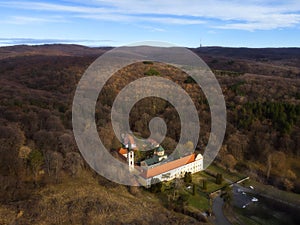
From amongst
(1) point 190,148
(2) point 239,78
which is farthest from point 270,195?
(2) point 239,78

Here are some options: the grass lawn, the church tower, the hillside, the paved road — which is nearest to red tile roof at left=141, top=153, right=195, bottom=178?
the church tower

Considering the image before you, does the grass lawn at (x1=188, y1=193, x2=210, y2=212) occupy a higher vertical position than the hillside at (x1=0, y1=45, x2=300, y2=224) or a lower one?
lower

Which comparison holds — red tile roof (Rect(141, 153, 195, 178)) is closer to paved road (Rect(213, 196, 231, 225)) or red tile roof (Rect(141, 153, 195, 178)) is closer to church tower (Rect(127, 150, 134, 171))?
church tower (Rect(127, 150, 134, 171))

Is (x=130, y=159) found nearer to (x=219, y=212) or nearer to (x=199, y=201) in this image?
(x=199, y=201)

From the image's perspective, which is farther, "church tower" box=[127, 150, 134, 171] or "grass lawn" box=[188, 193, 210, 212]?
"church tower" box=[127, 150, 134, 171]

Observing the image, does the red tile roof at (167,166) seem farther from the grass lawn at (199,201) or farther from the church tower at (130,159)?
the grass lawn at (199,201)

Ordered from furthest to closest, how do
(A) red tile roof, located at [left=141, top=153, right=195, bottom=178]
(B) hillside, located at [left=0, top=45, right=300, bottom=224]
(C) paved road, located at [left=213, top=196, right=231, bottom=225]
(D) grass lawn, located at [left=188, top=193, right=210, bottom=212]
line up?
(A) red tile roof, located at [left=141, top=153, right=195, bottom=178] < (D) grass lawn, located at [left=188, top=193, right=210, bottom=212] < (C) paved road, located at [left=213, top=196, right=231, bottom=225] < (B) hillside, located at [left=0, top=45, right=300, bottom=224]

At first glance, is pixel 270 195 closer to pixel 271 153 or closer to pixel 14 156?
pixel 271 153

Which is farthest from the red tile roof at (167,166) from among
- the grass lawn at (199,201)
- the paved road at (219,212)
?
the paved road at (219,212)
